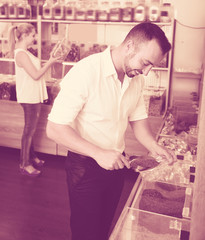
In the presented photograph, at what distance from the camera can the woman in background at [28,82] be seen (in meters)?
3.06

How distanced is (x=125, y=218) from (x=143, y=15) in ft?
8.54

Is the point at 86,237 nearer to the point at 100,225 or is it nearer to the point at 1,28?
the point at 100,225

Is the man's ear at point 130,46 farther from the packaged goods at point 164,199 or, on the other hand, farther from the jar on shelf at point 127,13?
the jar on shelf at point 127,13

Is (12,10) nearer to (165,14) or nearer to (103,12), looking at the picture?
(103,12)

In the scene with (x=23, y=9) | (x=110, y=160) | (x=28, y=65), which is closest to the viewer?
(x=110, y=160)

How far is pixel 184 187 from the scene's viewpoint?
5.50 feet

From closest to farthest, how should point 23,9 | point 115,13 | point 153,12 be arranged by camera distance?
point 153,12 < point 115,13 < point 23,9

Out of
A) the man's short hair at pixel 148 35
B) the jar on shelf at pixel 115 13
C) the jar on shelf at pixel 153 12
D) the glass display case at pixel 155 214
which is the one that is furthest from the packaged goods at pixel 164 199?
the jar on shelf at pixel 115 13

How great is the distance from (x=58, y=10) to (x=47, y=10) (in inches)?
6.4

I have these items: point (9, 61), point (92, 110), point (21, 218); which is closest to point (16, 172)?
point (21, 218)

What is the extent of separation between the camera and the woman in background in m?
3.06

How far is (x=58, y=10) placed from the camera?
3723mm

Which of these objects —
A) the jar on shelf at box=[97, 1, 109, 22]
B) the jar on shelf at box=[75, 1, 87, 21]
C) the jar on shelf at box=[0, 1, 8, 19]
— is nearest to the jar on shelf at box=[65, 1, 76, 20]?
the jar on shelf at box=[75, 1, 87, 21]

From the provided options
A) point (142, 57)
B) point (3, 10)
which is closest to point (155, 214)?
point (142, 57)
